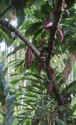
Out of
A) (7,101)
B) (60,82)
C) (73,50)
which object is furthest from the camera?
(60,82)

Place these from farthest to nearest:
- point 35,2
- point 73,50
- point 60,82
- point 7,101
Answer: point 60,82, point 73,50, point 35,2, point 7,101

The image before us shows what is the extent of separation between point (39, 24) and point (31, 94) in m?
0.31

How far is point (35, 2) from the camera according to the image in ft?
2.27

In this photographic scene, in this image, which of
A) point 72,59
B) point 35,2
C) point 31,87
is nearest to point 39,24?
point 35,2

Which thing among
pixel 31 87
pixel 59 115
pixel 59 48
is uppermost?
pixel 59 48

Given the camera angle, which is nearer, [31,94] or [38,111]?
[38,111]

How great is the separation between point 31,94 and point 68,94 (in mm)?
153

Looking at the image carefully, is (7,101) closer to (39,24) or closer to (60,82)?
(39,24)

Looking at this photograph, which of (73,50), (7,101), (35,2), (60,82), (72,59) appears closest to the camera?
(7,101)

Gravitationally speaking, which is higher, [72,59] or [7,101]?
[72,59]

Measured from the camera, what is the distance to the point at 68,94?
89 cm

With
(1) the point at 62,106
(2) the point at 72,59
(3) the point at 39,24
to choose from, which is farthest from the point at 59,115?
(2) the point at 72,59

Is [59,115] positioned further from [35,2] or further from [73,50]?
[35,2]

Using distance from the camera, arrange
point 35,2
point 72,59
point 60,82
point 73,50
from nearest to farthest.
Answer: point 35,2 → point 73,50 → point 60,82 → point 72,59
